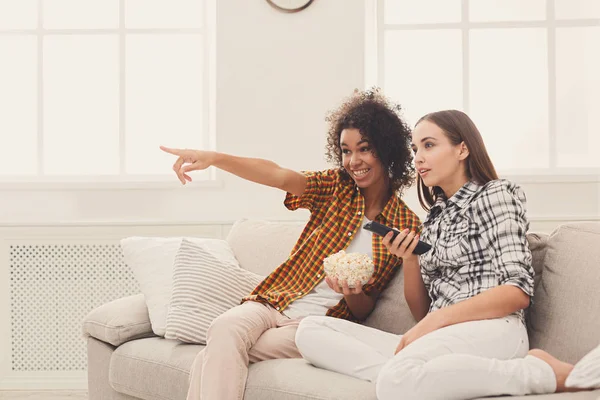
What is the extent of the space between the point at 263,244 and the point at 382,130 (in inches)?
26.1

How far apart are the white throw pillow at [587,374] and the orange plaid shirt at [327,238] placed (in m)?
0.80

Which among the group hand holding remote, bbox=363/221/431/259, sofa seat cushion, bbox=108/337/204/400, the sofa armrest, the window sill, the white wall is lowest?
sofa seat cushion, bbox=108/337/204/400

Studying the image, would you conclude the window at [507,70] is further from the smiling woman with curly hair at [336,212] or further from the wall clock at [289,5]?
the smiling woman with curly hair at [336,212]

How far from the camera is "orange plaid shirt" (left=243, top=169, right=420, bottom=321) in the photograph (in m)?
2.24

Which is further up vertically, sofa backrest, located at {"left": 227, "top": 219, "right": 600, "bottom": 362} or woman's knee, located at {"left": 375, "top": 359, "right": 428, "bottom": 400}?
sofa backrest, located at {"left": 227, "top": 219, "right": 600, "bottom": 362}

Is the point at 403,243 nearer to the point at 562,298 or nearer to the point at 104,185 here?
the point at 562,298

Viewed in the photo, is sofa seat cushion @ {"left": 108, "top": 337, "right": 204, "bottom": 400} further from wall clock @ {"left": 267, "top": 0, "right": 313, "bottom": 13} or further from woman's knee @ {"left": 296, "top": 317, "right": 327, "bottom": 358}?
wall clock @ {"left": 267, "top": 0, "right": 313, "bottom": 13}

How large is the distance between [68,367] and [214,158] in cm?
199

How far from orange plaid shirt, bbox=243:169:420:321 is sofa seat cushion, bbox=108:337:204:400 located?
291 millimetres

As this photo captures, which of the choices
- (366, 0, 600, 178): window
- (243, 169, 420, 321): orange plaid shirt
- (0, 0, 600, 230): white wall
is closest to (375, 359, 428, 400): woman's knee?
(243, 169, 420, 321): orange plaid shirt

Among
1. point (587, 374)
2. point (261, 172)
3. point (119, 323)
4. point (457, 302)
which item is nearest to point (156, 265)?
point (119, 323)

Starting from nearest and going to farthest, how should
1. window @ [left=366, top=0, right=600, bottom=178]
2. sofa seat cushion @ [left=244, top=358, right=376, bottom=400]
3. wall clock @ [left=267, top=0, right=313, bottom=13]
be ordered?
sofa seat cushion @ [left=244, top=358, right=376, bottom=400] < wall clock @ [left=267, top=0, right=313, bottom=13] < window @ [left=366, top=0, right=600, bottom=178]

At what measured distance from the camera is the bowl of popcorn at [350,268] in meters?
2.01

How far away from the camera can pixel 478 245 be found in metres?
1.85
